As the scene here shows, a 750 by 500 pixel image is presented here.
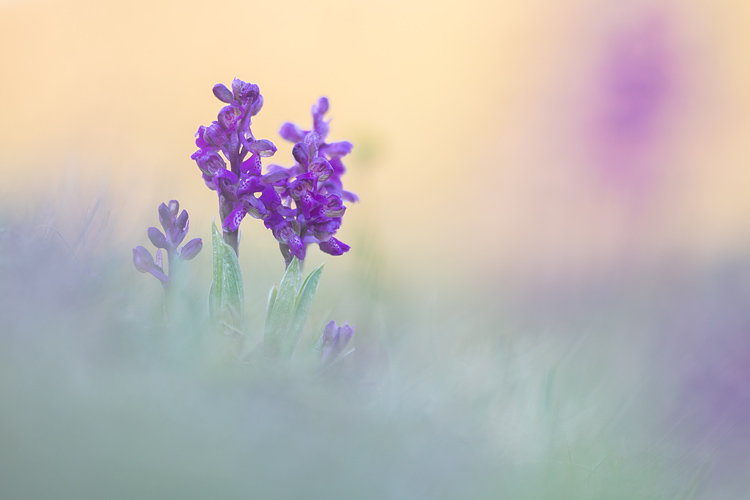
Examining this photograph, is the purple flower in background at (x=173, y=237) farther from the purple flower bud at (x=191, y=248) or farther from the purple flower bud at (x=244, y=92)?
the purple flower bud at (x=244, y=92)

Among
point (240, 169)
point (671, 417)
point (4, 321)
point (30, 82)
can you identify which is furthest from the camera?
point (30, 82)

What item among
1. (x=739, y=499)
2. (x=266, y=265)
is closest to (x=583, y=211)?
(x=266, y=265)

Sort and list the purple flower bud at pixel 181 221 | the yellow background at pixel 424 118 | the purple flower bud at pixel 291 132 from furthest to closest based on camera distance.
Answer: the yellow background at pixel 424 118 < the purple flower bud at pixel 291 132 < the purple flower bud at pixel 181 221

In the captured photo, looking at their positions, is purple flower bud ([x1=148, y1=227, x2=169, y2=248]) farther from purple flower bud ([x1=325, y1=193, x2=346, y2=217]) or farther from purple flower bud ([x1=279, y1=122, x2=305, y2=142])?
purple flower bud ([x1=279, y1=122, x2=305, y2=142])

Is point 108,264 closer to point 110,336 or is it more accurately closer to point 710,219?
point 110,336

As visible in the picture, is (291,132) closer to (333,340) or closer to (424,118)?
(333,340)

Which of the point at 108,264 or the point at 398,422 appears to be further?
the point at 108,264

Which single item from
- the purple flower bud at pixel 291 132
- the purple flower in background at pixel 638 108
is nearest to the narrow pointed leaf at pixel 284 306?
the purple flower bud at pixel 291 132
